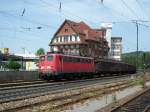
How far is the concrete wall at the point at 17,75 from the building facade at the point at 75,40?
64090 mm

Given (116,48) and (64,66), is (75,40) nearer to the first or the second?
(116,48)

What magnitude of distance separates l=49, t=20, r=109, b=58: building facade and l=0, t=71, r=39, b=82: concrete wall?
2523 inches

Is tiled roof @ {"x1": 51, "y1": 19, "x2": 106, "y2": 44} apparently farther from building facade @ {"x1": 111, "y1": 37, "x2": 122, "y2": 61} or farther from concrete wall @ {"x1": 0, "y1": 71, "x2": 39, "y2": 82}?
concrete wall @ {"x1": 0, "y1": 71, "x2": 39, "y2": 82}

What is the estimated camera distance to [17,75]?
1700 inches

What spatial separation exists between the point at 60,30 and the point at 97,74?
200 ft

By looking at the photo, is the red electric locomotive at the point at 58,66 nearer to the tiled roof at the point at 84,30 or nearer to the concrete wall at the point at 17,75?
the concrete wall at the point at 17,75

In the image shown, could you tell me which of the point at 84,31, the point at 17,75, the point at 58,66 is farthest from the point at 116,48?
the point at 58,66

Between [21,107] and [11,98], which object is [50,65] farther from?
[21,107]

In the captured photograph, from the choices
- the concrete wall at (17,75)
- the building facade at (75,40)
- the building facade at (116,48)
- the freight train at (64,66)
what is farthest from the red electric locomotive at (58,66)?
the building facade at (116,48)

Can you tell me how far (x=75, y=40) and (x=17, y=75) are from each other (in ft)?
235

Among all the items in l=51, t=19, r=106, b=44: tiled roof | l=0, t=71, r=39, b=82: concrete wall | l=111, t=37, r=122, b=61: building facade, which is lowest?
l=0, t=71, r=39, b=82: concrete wall

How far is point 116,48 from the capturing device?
146 m

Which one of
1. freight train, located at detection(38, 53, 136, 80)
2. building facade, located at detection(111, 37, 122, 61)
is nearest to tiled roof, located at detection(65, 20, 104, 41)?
building facade, located at detection(111, 37, 122, 61)

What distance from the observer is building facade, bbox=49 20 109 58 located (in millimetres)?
112750
